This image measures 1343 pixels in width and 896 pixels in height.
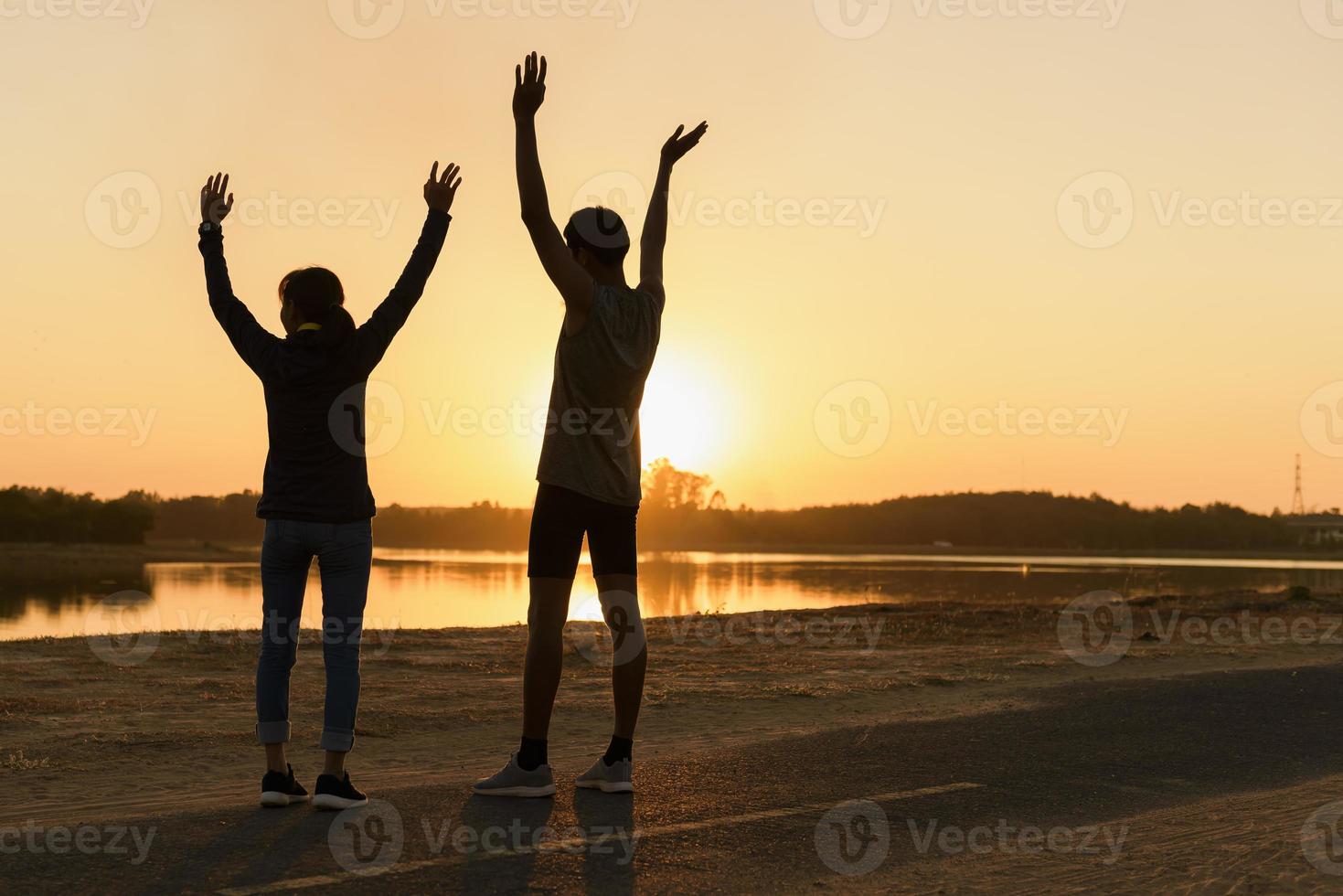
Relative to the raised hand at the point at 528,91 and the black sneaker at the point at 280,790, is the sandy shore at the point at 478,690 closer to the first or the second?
the black sneaker at the point at 280,790

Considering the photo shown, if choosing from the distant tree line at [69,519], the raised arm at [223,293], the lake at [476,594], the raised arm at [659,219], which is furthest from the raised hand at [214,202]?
the distant tree line at [69,519]

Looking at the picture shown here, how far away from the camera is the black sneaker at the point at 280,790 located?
4078mm

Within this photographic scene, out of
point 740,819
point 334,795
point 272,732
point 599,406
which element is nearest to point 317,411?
point 599,406

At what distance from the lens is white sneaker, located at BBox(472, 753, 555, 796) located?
427 centimetres

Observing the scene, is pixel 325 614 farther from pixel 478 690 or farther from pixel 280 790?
pixel 478 690

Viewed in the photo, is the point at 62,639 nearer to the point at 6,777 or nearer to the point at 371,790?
the point at 6,777

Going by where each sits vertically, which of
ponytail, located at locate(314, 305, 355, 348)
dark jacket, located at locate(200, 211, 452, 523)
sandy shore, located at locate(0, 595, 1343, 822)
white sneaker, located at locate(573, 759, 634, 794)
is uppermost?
ponytail, located at locate(314, 305, 355, 348)

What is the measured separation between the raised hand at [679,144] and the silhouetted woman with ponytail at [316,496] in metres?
1.35

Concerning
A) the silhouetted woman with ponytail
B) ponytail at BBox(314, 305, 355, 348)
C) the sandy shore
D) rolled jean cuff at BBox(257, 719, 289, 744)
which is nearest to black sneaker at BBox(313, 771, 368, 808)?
the silhouetted woman with ponytail

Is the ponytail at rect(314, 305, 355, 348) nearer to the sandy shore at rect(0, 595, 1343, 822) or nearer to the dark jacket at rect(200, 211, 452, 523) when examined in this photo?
the dark jacket at rect(200, 211, 452, 523)

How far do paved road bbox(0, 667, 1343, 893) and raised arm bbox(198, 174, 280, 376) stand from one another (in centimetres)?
164

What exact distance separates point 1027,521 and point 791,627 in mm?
112067

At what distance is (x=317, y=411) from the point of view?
4184mm

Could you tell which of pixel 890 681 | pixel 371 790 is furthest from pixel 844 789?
pixel 890 681
